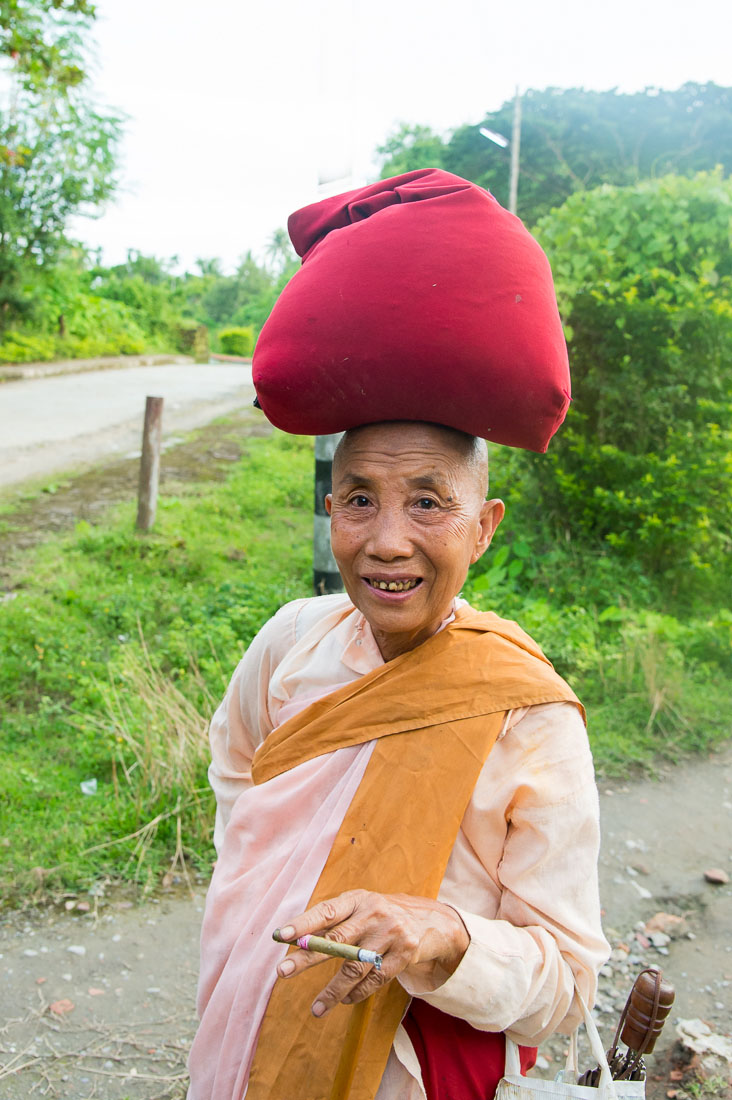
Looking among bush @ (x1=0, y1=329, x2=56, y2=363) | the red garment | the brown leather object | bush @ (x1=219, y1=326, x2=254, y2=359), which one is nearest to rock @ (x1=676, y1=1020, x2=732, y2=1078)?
the brown leather object

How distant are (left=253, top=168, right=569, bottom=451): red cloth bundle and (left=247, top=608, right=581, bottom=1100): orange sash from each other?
43cm

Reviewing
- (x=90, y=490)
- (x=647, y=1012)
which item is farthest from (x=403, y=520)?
(x=90, y=490)

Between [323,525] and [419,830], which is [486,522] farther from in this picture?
[323,525]

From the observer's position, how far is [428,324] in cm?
139

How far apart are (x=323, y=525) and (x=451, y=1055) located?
119 inches

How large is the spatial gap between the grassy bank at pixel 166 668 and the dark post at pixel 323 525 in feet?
2.52

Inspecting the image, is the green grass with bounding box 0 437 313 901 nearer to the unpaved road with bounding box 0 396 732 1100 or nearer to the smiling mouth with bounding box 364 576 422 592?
the unpaved road with bounding box 0 396 732 1100

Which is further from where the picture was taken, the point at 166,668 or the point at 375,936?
the point at 166,668

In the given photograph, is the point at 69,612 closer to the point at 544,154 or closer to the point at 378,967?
the point at 378,967

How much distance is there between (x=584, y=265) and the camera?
646cm

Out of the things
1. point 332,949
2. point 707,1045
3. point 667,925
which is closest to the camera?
point 332,949

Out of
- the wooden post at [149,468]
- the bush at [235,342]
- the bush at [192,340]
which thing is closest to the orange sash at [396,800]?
the wooden post at [149,468]

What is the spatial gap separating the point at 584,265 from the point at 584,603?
2461mm

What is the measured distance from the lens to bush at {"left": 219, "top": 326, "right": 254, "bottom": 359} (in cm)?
3294
